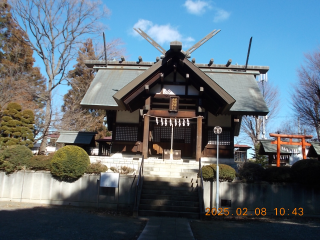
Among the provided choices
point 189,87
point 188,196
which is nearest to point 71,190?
point 188,196

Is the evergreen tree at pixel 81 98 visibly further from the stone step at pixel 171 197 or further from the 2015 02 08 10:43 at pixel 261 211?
the 2015 02 08 10:43 at pixel 261 211

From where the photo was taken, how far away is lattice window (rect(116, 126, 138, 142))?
15492mm

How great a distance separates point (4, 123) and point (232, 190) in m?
13.5

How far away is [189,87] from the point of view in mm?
14547

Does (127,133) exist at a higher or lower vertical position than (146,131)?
higher

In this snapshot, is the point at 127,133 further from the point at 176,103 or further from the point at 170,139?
the point at 176,103

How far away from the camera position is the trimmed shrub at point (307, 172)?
407 inches

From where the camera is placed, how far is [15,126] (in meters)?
16.1

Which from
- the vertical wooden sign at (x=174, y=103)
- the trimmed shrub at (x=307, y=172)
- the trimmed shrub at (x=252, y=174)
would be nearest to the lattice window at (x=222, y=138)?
the vertical wooden sign at (x=174, y=103)

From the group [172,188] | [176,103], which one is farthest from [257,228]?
[176,103]

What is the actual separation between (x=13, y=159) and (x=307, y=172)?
12030 mm

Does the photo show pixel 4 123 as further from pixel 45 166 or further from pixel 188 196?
pixel 188 196

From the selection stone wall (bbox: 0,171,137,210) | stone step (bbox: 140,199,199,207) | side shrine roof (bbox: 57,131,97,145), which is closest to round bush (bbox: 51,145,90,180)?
stone wall (bbox: 0,171,137,210)

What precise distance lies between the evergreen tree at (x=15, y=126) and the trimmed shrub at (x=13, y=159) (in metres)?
4.48
